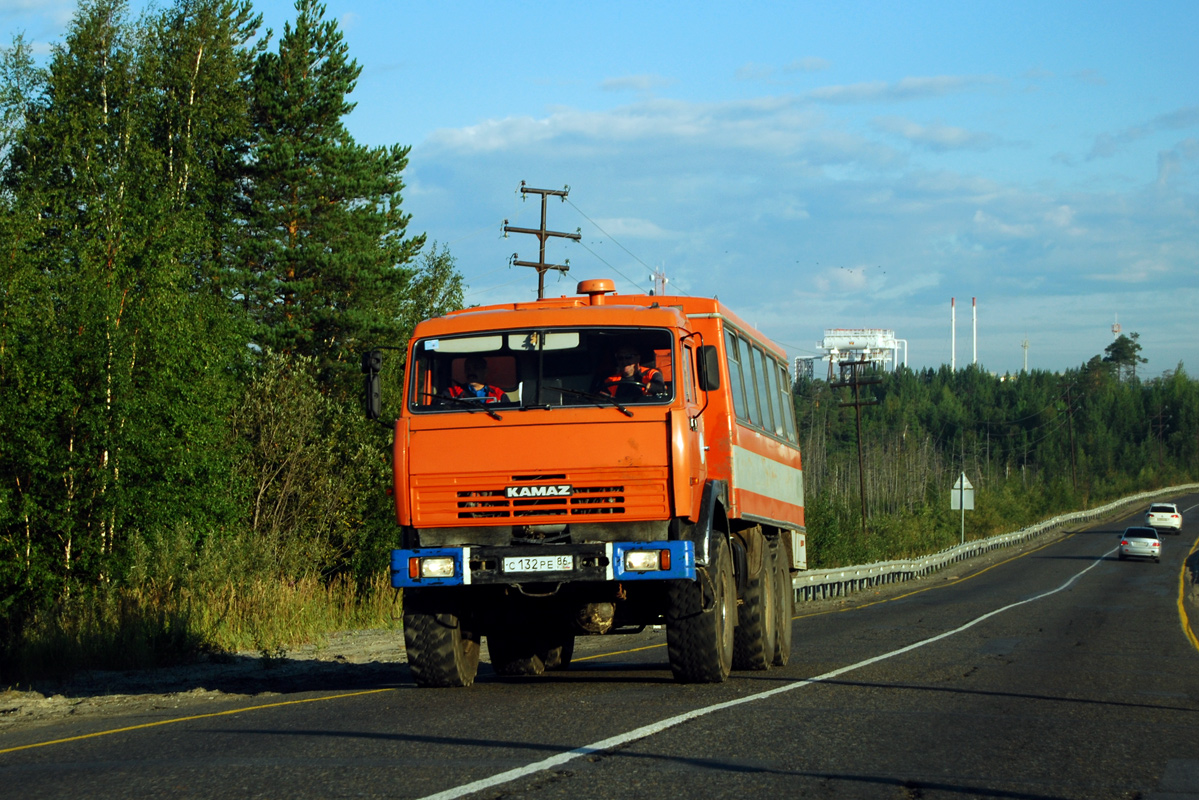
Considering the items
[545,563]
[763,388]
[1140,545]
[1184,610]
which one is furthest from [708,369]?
[1140,545]

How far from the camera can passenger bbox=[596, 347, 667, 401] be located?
9.94m

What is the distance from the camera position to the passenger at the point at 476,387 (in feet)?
33.2

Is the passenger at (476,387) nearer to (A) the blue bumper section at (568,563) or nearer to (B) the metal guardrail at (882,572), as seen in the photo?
(A) the blue bumper section at (568,563)

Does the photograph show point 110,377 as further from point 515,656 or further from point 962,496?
point 962,496

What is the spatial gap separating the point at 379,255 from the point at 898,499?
94.3 meters

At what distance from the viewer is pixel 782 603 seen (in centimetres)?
1363

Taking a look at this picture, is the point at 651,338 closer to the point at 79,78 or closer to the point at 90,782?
the point at 90,782

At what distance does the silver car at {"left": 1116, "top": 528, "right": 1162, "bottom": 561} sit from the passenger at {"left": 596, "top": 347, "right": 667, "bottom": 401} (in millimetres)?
52247

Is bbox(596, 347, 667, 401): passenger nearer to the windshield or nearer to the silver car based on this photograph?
the windshield

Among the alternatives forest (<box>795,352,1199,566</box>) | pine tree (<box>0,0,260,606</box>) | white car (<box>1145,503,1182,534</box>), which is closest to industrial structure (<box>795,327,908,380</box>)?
forest (<box>795,352,1199,566</box>)

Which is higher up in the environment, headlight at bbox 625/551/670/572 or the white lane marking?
headlight at bbox 625/551/670/572

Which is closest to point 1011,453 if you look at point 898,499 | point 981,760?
point 898,499

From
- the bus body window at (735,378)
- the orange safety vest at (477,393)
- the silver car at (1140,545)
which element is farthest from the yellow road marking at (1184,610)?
the orange safety vest at (477,393)

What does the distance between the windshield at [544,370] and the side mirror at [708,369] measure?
25cm
